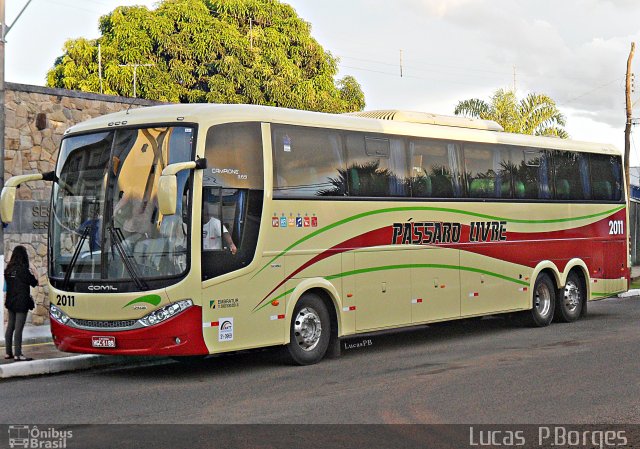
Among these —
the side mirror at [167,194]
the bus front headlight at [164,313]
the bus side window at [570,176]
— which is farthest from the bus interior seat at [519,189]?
the side mirror at [167,194]

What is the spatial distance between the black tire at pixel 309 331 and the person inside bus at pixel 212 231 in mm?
1735

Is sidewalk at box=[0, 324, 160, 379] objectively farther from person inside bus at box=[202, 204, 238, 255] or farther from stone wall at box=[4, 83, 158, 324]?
stone wall at box=[4, 83, 158, 324]

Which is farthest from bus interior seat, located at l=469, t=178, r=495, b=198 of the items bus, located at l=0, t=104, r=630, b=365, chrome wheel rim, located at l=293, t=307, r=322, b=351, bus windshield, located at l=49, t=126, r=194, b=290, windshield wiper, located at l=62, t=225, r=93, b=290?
windshield wiper, located at l=62, t=225, r=93, b=290

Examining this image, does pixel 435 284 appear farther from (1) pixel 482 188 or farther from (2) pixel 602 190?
(2) pixel 602 190

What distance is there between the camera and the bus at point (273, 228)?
12883 mm

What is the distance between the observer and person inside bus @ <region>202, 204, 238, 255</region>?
513 inches

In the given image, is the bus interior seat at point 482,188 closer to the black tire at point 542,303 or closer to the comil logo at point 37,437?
the black tire at point 542,303

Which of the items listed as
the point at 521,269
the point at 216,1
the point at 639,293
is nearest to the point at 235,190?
the point at 521,269

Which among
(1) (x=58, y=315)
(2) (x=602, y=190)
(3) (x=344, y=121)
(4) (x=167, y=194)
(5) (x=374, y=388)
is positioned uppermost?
(3) (x=344, y=121)

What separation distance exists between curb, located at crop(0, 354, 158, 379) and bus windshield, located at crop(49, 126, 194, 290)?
1.22 m

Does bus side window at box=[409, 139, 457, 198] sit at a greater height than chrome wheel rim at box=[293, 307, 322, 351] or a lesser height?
greater

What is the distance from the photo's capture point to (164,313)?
1281 cm

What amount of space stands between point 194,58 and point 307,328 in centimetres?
3913

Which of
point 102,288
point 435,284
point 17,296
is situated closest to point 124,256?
point 102,288
